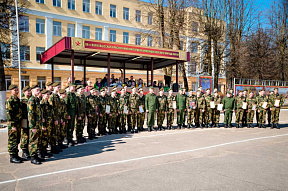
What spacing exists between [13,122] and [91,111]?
3094 millimetres

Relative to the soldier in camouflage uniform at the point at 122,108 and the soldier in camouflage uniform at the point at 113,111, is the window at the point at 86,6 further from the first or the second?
the soldier in camouflage uniform at the point at 113,111

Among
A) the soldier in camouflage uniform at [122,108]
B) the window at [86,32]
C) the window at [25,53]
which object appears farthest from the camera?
the window at [86,32]

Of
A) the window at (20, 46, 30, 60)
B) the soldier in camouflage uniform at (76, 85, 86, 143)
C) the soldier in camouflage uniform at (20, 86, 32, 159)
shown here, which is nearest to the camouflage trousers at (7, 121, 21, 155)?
the soldier in camouflage uniform at (20, 86, 32, 159)

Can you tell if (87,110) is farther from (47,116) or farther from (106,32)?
(106,32)

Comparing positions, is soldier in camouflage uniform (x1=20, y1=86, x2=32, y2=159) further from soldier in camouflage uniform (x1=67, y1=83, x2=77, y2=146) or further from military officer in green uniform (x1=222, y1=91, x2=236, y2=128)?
military officer in green uniform (x1=222, y1=91, x2=236, y2=128)

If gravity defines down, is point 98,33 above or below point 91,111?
above

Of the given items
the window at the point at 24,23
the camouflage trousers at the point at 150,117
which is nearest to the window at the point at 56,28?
the window at the point at 24,23

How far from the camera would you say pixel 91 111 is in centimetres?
838

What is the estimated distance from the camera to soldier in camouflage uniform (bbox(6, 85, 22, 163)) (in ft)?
18.1

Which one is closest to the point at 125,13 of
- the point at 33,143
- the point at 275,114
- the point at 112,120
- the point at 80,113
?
the point at 275,114

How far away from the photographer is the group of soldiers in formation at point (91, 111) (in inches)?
222

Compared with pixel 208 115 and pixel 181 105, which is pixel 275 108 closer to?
pixel 208 115

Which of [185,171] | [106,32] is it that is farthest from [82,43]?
[106,32]

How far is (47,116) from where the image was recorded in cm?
622
